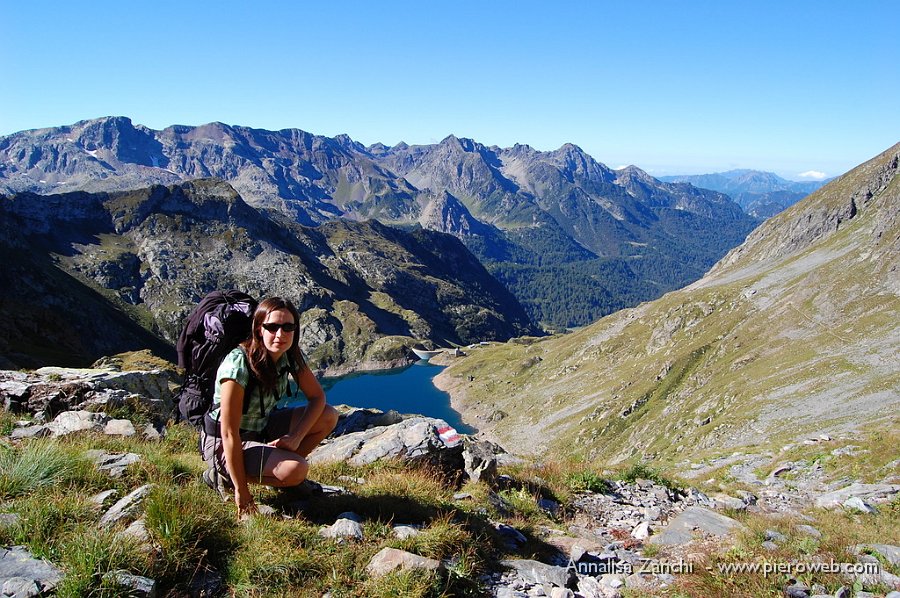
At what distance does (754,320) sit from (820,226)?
95.3 meters

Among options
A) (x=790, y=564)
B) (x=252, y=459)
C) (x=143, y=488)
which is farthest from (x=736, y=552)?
(x=143, y=488)

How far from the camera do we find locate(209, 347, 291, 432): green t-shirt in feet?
24.9

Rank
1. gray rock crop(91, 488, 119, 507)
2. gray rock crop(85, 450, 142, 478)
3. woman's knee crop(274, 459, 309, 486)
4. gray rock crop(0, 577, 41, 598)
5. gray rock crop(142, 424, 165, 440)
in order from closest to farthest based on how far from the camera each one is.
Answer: gray rock crop(0, 577, 41, 598) < gray rock crop(91, 488, 119, 507) < woman's knee crop(274, 459, 309, 486) < gray rock crop(85, 450, 142, 478) < gray rock crop(142, 424, 165, 440)

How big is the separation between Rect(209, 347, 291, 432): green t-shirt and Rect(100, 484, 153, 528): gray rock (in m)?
1.40

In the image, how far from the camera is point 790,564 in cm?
771

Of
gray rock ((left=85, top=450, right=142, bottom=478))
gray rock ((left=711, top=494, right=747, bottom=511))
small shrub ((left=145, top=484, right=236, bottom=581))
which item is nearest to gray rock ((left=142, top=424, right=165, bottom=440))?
gray rock ((left=85, top=450, right=142, bottom=478))

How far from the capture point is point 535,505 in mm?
11203

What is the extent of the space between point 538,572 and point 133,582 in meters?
5.39

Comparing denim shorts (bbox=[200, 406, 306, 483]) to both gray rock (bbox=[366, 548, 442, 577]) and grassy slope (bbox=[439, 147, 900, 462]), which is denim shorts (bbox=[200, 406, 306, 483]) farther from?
grassy slope (bbox=[439, 147, 900, 462])

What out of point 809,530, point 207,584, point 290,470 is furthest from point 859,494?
point 207,584

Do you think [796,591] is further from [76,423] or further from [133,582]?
[76,423]

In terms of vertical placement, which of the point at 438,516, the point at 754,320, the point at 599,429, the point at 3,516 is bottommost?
the point at 599,429

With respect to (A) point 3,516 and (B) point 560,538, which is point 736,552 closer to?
(B) point 560,538

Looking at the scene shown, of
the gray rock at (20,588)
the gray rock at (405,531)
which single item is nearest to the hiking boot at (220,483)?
the gray rock at (405,531)
